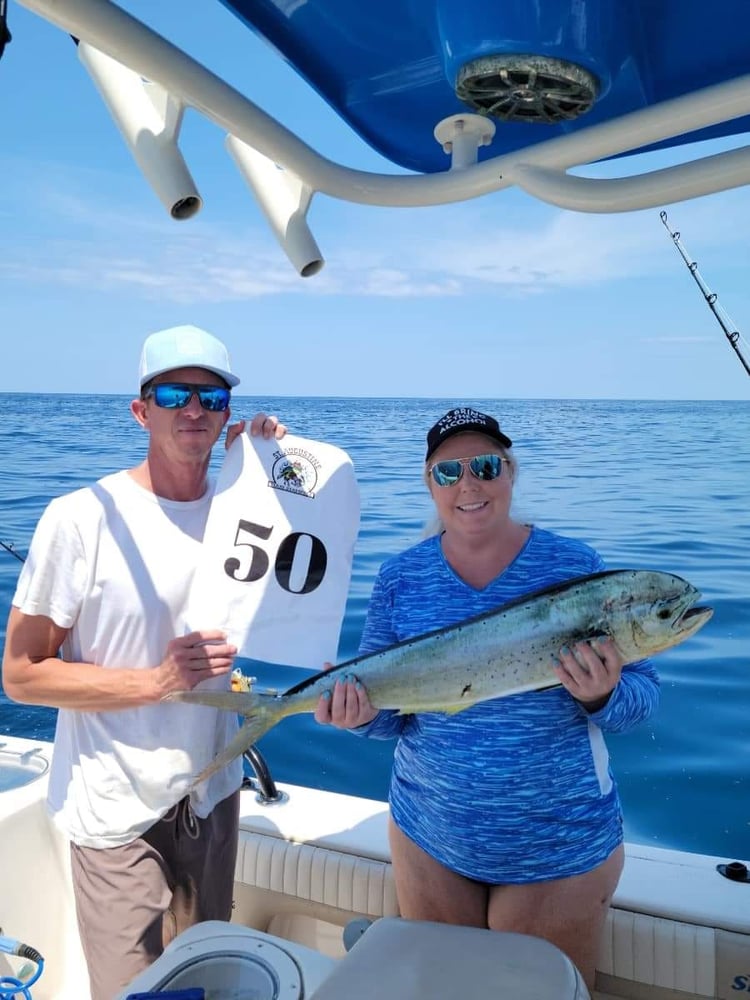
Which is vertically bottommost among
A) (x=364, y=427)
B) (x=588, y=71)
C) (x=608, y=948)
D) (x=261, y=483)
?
(x=608, y=948)

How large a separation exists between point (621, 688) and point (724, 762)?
403cm

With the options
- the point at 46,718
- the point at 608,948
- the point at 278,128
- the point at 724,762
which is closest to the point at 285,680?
the point at 46,718

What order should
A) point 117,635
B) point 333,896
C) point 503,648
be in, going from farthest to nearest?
point 333,896, point 117,635, point 503,648

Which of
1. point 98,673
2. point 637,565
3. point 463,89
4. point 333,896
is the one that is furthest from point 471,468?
point 637,565

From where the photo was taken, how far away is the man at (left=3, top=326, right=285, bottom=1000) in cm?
226

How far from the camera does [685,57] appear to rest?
5.55 feet

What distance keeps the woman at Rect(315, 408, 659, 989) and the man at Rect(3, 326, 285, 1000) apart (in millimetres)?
463

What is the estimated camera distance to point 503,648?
81.7 inches

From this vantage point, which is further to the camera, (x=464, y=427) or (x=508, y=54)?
(x=464, y=427)

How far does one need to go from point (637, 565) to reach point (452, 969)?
29.5ft

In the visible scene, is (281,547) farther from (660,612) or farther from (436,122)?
(436,122)

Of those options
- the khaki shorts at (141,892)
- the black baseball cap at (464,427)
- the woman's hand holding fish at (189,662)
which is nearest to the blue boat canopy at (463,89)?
the black baseball cap at (464,427)

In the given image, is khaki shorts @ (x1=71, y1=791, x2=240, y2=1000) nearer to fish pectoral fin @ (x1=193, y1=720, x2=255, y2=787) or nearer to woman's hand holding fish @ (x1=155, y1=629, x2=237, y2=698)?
fish pectoral fin @ (x1=193, y1=720, x2=255, y2=787)

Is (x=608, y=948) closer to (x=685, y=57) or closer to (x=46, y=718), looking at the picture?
(x=685, y=57)
